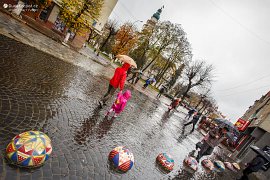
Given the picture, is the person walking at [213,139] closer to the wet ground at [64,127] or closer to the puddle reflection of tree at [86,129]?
the wet ground at [64,127]

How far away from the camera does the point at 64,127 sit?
5.24 m

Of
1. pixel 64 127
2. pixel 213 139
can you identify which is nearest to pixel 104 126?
pixel 64 127

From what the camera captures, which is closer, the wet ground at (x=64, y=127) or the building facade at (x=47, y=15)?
the wet ground at (x=64, y=127)

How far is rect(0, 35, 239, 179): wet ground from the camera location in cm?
401

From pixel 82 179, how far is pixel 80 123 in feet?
7.93

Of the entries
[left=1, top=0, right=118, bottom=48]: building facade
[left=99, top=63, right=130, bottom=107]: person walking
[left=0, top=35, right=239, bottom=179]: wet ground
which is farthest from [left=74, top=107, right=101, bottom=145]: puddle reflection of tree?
[left=1, top=0, right=118, bottom=48]: building facade

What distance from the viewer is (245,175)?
860 cm

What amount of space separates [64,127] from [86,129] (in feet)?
2.67

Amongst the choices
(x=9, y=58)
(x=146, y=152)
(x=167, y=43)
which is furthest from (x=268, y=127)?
(x=167, y=43)

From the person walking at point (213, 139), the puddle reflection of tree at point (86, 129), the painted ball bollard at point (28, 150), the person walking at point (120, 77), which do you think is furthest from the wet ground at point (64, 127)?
the person walking at point (120, 77)

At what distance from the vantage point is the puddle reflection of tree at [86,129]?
5.11 meters

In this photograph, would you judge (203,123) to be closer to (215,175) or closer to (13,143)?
(215,175)

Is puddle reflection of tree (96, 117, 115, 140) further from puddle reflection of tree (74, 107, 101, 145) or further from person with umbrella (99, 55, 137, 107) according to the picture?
person with umbrella (99, 55, 137, 107)

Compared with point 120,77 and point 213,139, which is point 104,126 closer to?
point 120,77
